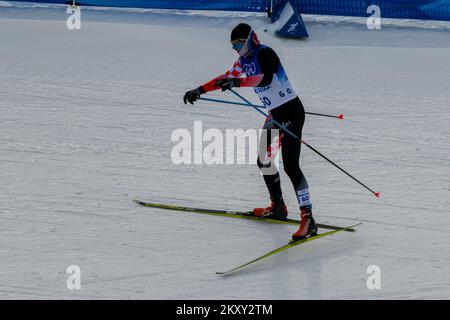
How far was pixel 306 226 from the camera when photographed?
21.2 feet

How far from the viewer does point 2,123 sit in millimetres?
9164

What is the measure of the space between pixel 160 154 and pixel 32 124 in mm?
1533

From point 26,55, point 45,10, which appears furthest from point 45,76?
point 45,10

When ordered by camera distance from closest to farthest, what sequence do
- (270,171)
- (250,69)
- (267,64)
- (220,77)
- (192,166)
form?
(267,64), (250,69), (220,77), (270,171), (192,166)

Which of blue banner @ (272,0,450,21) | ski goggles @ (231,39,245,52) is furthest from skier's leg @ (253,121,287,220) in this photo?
blue banner @ (272,0,450,21)

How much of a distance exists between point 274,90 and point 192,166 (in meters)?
1.97

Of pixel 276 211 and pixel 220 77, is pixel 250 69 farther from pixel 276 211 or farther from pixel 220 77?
pixel 276 211

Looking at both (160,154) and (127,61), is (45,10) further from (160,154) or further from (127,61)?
(160,154)

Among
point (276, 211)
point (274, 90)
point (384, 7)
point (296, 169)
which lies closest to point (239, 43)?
point (274, 90)

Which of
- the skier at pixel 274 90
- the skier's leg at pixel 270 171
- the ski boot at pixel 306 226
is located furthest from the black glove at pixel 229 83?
the ski boot at pixel 306 226

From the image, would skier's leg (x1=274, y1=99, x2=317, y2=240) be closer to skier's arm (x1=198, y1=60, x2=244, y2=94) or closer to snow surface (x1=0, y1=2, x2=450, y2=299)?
snow surface (x1=0, y1=2, x2=450, y2=299)

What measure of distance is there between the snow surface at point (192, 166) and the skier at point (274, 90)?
0.37 metres

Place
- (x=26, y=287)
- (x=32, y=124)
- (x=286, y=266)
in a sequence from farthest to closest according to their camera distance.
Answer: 1. (x=32, y=124)
2. (x=286, y=266)
3. (x=26, y=287)

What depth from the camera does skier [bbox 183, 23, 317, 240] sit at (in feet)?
20.7
